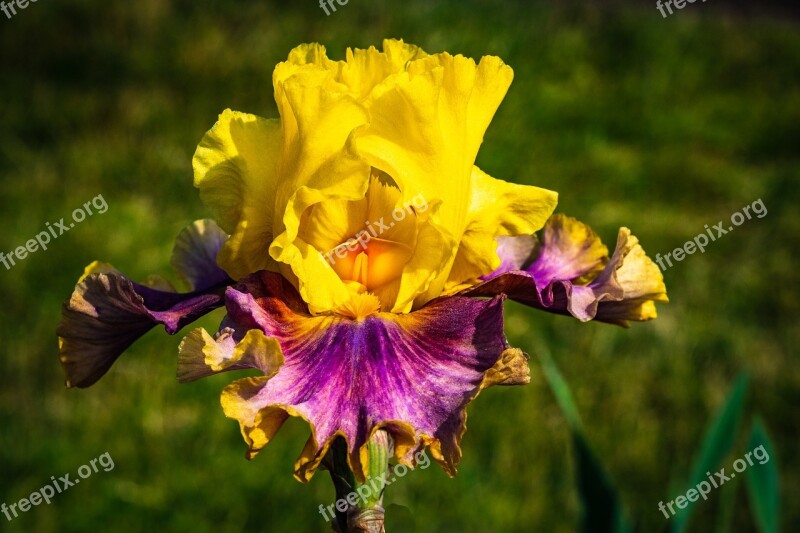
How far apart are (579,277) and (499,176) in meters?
2.37

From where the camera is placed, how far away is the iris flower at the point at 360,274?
75cm

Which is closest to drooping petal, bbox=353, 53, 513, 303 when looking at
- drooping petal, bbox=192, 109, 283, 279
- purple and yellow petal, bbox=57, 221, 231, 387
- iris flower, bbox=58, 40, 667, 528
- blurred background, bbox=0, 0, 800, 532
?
iris flower, bbox=58, 40, 667, 528

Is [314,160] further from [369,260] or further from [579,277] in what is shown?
[579,277]

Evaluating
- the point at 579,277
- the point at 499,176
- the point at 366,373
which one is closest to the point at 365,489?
the point at 366,373

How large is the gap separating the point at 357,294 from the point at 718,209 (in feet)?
9.79

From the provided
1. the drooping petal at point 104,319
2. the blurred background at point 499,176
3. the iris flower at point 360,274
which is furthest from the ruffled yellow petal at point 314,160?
the blurred background at point 499,176

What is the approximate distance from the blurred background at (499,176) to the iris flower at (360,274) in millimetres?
482

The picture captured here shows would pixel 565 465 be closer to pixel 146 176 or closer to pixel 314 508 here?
pixel 314 508

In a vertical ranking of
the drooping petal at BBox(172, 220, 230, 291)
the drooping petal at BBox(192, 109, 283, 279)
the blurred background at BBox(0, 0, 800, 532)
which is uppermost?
the drooping petal at BBox(192, 109, 283, 279)

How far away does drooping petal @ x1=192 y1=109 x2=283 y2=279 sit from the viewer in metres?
0.86

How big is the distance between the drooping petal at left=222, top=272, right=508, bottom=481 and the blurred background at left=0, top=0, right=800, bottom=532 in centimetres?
48

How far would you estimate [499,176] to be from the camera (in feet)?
10.9

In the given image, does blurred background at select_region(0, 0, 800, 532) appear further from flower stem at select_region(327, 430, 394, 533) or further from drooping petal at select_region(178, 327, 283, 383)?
drooping petal at select_region(178, 327, 283, 383)

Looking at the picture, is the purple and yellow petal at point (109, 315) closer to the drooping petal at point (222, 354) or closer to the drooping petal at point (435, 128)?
the drooping petal at point (222, 354)
